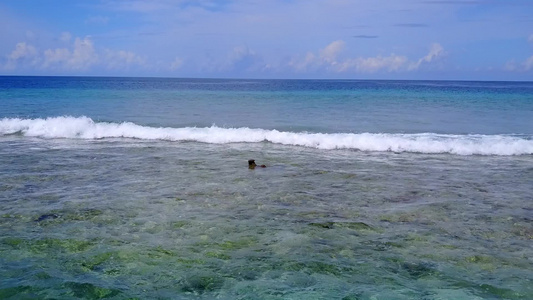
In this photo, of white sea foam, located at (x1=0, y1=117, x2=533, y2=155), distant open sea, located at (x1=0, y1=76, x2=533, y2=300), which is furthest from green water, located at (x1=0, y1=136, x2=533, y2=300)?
white sea foam, located at (x1=0, y1=117, x2=533, y2=155)

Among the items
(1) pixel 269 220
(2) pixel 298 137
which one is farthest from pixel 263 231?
(2) pixel 298 137

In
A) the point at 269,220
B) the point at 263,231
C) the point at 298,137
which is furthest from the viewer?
the point at 298,137

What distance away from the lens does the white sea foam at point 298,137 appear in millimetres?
19547

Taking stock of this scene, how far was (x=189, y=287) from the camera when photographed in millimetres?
6754

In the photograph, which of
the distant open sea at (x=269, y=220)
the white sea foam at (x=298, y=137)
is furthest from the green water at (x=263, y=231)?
the white sea foam at (x=298, y=137)

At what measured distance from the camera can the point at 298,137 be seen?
2170 centimetres

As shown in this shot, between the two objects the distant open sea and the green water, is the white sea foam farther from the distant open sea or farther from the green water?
the green water

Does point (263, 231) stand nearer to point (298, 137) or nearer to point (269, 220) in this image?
point (269, 220)

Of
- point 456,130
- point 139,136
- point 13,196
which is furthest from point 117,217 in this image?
point 456,130

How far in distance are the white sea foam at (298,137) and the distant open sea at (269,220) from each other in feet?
0.44

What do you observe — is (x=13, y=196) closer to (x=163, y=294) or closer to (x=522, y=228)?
(x=163, y=294)

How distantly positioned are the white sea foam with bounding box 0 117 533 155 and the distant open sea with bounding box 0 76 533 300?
0.44 feet

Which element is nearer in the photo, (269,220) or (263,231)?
(263,231)

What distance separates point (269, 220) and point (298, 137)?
1220cm
